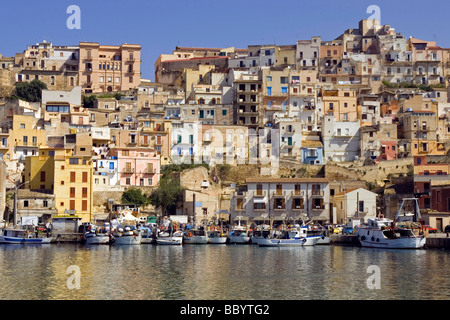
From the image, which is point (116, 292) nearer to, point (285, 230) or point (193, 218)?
point (285, 230)

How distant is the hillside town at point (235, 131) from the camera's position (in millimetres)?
71125

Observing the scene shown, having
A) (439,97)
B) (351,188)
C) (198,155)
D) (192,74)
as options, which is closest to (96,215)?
(198,155)

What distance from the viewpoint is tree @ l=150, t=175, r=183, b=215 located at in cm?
7238

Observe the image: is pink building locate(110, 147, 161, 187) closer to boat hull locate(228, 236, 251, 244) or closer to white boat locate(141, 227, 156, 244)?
white boat locate(141, 227, 156, 244)

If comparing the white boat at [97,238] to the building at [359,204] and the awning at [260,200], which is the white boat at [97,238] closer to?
the awning at [260,200]

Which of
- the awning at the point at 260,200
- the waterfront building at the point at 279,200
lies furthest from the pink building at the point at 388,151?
the awning at the point at 260,200

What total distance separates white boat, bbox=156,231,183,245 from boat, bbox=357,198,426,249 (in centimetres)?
1533

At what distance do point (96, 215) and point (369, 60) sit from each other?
51.8m

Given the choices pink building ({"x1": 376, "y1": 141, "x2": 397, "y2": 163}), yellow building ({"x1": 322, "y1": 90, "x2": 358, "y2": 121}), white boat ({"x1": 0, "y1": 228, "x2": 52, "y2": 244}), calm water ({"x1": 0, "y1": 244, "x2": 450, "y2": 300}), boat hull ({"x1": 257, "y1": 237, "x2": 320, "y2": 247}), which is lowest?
calm water ({"x1": 0, "y1": 244, "x2": 450, "y2": 300})

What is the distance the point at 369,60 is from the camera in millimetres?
105375

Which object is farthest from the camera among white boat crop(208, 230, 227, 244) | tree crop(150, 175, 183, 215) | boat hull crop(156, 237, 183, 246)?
tree crop(150, 175, 183, 215)

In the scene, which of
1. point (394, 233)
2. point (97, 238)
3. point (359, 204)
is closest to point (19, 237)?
point (97, 238)

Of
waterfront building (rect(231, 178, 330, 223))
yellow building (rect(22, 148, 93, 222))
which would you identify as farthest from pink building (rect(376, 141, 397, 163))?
yellow building (rect(22, 148, 93, 222))

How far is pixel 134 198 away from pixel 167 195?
10.6 ft
